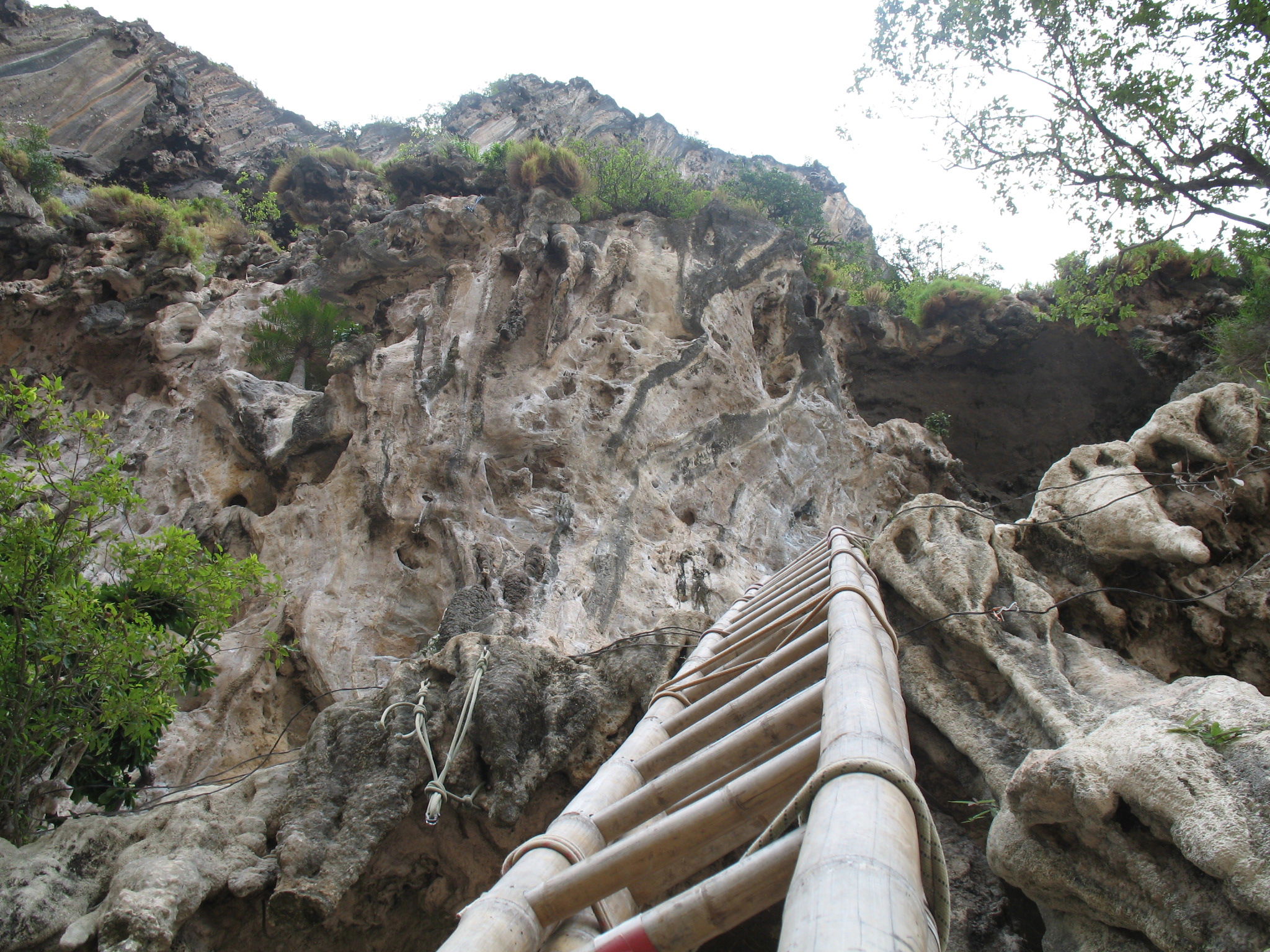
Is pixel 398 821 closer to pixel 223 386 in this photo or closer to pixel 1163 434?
pixel 1163 434

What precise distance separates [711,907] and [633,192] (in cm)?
1159

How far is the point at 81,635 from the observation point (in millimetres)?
4340

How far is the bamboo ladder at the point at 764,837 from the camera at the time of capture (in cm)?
156

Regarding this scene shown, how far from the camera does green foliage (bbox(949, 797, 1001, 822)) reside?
367 centimetres

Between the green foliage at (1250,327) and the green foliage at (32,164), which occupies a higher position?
the green foliage at (32,164)

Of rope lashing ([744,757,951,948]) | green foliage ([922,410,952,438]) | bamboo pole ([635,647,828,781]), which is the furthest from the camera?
green foliage ([922,410,952,438])

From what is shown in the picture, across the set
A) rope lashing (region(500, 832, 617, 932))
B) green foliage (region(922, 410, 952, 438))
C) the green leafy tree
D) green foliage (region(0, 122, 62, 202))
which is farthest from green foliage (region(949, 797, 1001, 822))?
green foliage (region(0, 122, 62, 202))

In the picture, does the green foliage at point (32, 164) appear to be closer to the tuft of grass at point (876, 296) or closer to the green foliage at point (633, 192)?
the green foliage at point (633, 192)

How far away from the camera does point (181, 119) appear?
64.8 ft

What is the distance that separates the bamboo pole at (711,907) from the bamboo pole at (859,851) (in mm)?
130

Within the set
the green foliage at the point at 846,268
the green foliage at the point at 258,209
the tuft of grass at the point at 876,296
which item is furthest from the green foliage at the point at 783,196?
the green foliage at the point at 258,209

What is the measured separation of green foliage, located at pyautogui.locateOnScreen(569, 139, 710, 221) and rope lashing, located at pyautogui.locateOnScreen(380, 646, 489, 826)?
8.80 metres

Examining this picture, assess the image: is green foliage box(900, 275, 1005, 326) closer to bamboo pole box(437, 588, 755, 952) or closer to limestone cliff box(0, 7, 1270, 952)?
limestone cliff box(0, 7, 1270, 952)

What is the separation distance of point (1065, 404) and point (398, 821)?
491 inches
